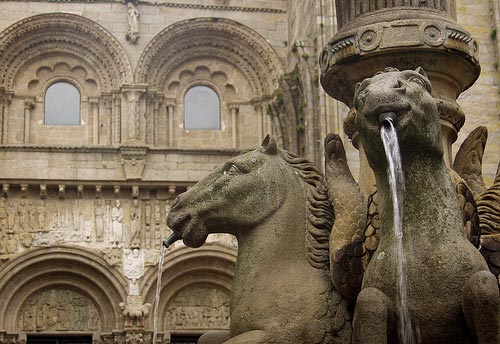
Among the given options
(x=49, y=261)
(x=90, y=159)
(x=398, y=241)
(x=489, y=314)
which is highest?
(x=90, y=159)

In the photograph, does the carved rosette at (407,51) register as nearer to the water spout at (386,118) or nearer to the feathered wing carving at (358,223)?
the feathered wing carving at (358,223)

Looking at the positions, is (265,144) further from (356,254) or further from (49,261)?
(49,261)

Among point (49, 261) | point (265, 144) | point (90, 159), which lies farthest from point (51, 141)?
point (265, 144)

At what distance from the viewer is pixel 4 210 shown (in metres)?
21.5

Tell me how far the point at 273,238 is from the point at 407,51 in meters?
1.23

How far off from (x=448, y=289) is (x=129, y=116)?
750 inches

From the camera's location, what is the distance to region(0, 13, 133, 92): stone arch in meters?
23.3

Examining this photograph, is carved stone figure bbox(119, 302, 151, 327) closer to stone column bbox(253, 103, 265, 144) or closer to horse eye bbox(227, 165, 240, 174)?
stone column bbox(253, 103, 265, 144)

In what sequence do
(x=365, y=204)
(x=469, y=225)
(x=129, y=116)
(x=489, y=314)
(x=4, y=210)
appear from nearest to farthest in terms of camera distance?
(x=489, y=314) < (x=469, y=225) < (x=365, y=204) < (x=4, y=210) < (x=129, y=116)

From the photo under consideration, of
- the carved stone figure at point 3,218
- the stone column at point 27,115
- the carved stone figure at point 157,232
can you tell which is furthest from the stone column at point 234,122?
the carved stone figure at point 3,218

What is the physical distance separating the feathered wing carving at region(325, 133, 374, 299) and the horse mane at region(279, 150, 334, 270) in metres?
0.07

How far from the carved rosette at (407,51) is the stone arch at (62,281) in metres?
16.1

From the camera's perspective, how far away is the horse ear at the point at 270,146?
17.2 ft

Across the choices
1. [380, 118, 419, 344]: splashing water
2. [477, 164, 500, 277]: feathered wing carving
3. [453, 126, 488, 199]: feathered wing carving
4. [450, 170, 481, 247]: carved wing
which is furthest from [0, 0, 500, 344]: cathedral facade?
[380, 118, 419, 344]: splashing water
